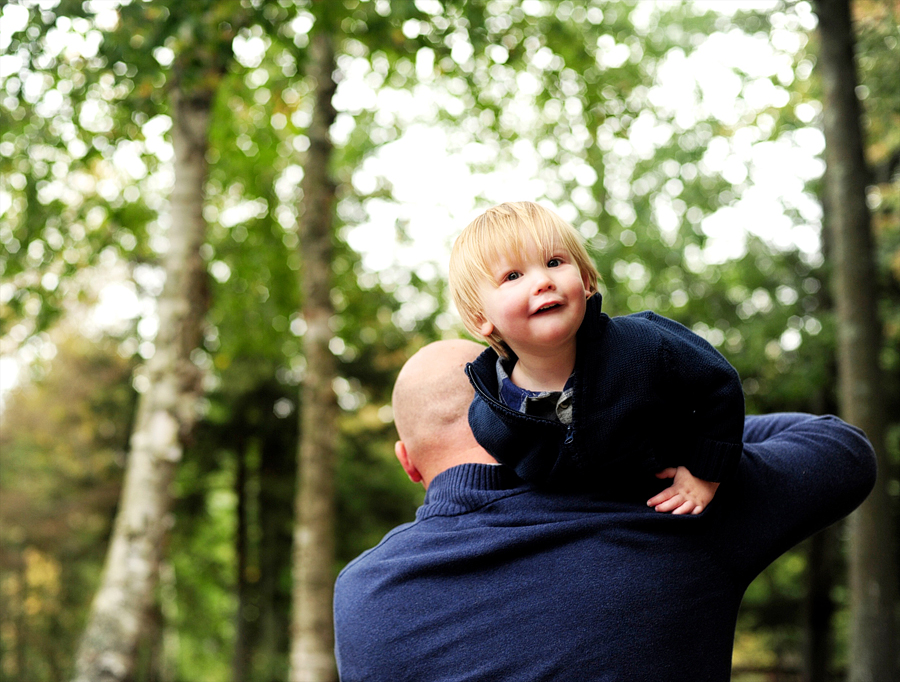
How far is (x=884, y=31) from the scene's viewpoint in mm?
7211

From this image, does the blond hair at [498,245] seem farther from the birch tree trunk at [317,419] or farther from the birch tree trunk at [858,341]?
the birch tree trunk at [317,419]

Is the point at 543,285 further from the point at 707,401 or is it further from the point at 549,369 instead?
the point at 707,401

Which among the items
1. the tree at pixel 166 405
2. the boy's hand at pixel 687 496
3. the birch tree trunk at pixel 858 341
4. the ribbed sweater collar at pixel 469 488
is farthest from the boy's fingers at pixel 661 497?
the birch tree trunk at pixel 858 341

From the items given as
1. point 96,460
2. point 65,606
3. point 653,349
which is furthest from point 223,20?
point 65,606

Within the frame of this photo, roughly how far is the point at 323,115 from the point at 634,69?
3.86m

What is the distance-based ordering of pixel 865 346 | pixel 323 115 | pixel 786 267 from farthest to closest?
pixel 786 267 < pixel 323 115 < pixel 865 346

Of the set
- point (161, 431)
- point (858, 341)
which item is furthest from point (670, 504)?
point (858, 341)

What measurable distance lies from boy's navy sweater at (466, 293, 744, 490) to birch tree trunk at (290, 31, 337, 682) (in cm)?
624

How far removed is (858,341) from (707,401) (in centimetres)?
531

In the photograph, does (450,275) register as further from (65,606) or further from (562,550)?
(65,606)

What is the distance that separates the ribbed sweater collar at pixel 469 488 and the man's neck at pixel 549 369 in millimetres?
193

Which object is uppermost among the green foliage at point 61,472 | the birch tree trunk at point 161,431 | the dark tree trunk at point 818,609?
the birch tree trunk at point 161,431

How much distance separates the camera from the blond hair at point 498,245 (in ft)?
5.27

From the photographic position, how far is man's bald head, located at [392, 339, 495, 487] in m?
1.82
